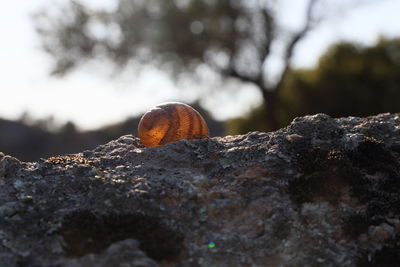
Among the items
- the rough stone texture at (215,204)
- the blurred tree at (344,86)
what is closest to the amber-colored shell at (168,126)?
the rough stone texture at (215,204)

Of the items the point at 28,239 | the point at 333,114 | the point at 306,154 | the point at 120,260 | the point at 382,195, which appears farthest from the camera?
the point at 333,114

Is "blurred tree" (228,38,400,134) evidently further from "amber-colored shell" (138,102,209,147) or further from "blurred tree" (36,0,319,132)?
"amber-colored shell" (138,102,209,147)

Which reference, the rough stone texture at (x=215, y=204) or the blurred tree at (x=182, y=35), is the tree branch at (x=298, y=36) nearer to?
the blurred tree at (x=182, y=35)

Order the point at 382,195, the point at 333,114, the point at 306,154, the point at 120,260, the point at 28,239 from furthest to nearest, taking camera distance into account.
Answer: the point at 333,114 → the point at 306,154 → the point at 382,195 → the point at 28,239 → the point at 120,260

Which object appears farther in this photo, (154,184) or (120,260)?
(154,184)

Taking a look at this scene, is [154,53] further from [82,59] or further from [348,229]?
[348,229]

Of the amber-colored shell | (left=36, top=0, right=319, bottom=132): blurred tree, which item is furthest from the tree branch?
the amber-colored shell

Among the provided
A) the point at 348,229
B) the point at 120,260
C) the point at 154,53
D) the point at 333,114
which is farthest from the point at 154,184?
the point at 154,53

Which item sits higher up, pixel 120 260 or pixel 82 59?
pixel 82 59
